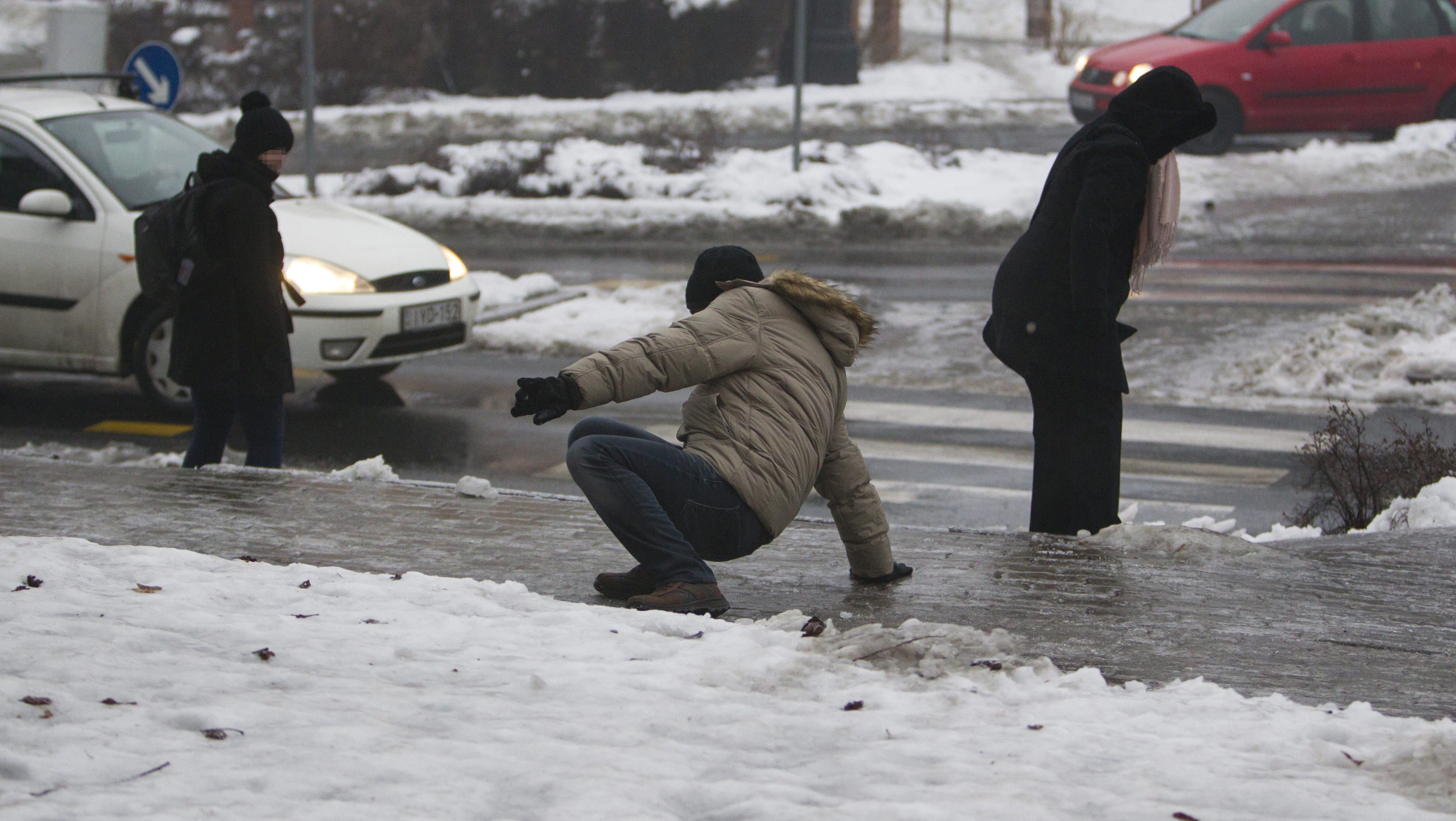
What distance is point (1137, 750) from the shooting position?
129 inches

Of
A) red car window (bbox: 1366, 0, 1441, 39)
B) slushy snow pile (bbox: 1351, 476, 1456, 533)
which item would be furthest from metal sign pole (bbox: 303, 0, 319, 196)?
slushy snow pile (bbox: 1351, 476, 1456, 533)

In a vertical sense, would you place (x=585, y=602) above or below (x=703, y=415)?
below

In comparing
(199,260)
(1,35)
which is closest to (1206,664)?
(199,260)

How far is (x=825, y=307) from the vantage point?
4270 mm

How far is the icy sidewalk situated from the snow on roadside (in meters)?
4.13

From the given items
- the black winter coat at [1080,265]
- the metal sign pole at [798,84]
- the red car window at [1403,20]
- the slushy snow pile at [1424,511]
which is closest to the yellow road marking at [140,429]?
the black winter coat at [1080,265]

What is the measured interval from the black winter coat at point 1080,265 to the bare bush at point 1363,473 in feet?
5.30

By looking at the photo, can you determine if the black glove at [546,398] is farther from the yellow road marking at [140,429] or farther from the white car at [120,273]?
the yellow road marking at [140,429]

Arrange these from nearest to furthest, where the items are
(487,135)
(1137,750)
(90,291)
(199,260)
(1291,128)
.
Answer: (1137,750) → (199,260) → (90,291) → (1291,128) → (487,135)

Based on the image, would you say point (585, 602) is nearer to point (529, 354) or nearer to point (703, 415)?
point (703, 415)

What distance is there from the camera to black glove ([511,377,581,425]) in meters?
3.68

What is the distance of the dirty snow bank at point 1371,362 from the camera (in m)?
8.48

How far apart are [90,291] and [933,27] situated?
3372cm

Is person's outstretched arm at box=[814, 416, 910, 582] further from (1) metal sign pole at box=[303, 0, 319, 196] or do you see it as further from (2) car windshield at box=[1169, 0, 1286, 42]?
(2) car windshield at box=[1169, 0, 1286, 42]
